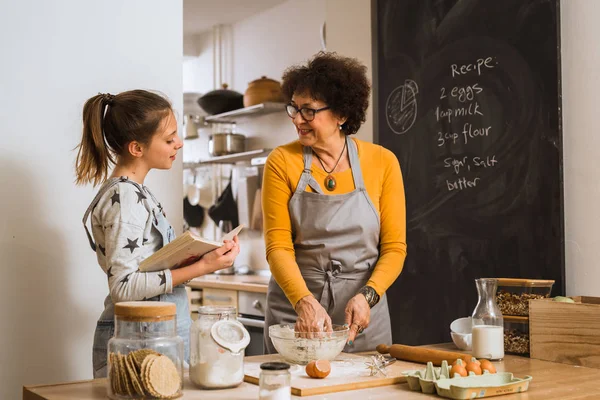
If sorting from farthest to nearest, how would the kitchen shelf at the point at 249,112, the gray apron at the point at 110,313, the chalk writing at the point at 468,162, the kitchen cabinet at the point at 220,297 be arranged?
the kitchen shelf at the point at 249,112, the kitchen cabinet at the point at 220,297, the chalk writing at the point at 468,162, the gray apron at the point at 110,313

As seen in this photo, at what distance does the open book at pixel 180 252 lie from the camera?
152cm

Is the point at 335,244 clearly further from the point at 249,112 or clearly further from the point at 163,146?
the point at 249,112

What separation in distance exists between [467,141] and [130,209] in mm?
1540

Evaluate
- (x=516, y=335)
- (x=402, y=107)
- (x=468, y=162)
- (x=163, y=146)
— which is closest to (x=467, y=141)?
(x=468, y=162)

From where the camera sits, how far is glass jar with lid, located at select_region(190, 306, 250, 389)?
4.61ft

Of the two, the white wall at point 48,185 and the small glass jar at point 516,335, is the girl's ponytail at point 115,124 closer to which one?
the white wall at point 48,185

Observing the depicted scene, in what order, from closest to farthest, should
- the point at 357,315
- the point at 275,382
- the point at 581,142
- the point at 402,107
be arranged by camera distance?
the point at 275,382, the point at 357,315, the point at 581,142, the point at 402,107

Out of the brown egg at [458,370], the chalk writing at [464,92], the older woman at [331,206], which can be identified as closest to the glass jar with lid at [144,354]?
the brown egg at [458,370]

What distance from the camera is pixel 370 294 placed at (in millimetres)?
2018

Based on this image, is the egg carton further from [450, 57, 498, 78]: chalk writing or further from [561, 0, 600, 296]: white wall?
[450, 57, 498, 78]: chalk writing

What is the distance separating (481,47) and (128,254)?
1701 millimetres

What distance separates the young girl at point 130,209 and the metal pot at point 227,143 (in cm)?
292

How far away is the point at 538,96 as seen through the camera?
2.51 metres

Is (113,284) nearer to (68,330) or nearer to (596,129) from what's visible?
(68,330)
